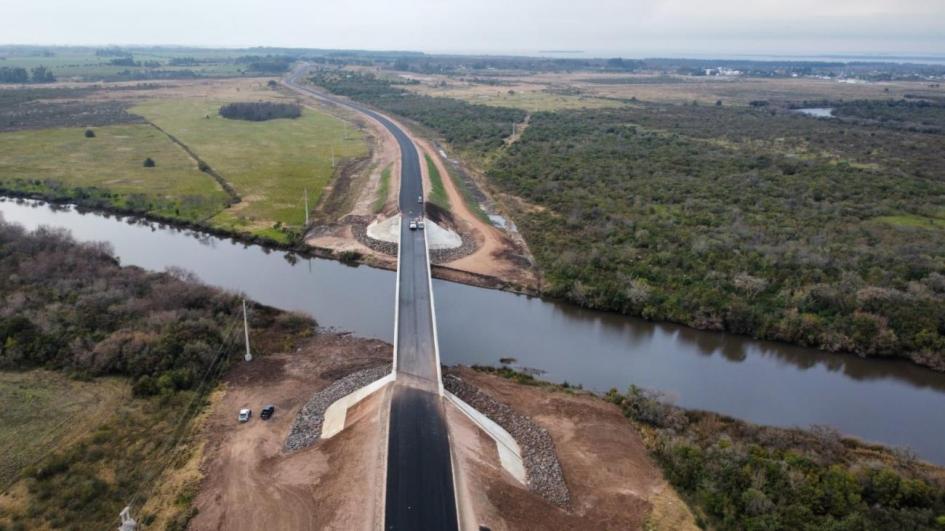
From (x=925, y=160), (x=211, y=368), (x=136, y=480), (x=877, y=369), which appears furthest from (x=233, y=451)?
(x=925, y=160)

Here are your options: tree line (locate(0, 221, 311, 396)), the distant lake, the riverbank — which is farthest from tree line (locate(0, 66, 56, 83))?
the distant lake

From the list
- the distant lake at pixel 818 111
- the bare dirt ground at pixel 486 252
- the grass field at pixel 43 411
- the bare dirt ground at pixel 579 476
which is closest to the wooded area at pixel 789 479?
the bare dirt ground at pixel 579 476

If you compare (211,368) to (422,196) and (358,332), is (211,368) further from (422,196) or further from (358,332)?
(422,196)

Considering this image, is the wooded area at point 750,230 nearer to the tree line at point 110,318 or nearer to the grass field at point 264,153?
the tree line at point 110,318

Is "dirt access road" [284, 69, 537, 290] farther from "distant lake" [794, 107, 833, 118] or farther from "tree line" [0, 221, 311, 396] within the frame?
"distant lake" [794, 107, 833, 118]

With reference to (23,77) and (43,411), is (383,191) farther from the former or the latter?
(23,77)

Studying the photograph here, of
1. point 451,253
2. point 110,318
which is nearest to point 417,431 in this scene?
point 110,318

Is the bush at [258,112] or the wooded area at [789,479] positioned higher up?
the bush at [258,112]
